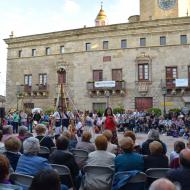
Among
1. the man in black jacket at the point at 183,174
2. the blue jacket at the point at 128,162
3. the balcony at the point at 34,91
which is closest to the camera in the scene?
the man in black jacket at the point at 183,174

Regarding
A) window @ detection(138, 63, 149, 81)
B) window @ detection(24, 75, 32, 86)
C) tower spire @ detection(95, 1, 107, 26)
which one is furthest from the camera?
tower spire @ detection(95, 1, 107, 26)

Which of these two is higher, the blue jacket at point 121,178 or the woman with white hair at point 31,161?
the woman with white hair at point 31,161

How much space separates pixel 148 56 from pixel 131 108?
19.1 ft

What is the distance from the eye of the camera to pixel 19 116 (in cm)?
2362

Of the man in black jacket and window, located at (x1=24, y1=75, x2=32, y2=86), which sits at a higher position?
window, located at (x1=24, y1=75, x2=32, y2=86)

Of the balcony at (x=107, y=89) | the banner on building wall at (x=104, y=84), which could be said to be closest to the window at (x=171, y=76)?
the balcony at (x=107, y=89)

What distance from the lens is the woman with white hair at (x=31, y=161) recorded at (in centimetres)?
522

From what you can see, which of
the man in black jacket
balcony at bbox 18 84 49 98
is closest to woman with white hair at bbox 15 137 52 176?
the man in black jacket

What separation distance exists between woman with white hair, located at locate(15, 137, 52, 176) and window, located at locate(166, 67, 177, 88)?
27443mm

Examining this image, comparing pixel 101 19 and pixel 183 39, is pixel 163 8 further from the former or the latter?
pixel 101 19

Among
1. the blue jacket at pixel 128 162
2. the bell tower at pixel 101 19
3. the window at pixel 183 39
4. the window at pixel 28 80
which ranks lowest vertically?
the blue jacket at pixel 128 162

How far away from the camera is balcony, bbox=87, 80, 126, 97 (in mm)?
33375

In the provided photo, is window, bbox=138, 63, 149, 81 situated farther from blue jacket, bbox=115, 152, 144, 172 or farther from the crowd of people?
blue jacket, bbox=115, 152, 144, 172

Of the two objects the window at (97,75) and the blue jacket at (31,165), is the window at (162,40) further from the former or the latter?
the blue jacket at (31,165)
